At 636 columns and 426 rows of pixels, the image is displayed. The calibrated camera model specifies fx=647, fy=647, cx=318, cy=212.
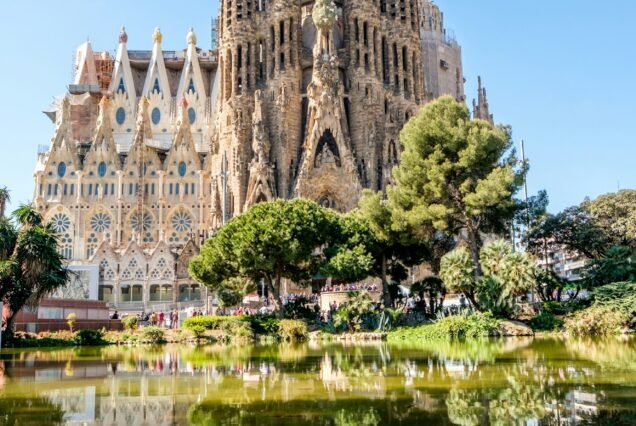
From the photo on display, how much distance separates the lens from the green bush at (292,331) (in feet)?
111

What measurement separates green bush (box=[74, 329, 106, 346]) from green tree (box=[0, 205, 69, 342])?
2647 mm

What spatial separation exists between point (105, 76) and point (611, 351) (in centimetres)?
7334

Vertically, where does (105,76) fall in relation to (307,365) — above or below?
above

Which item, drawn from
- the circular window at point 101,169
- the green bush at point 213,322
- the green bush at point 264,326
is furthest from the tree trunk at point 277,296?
the circular window at point 101,169

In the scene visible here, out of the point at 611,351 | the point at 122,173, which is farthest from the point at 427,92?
the point at 611,351

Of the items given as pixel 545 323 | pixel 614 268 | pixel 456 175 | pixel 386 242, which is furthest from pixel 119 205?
pixel 614 268

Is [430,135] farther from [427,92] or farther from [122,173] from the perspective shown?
[122,173]

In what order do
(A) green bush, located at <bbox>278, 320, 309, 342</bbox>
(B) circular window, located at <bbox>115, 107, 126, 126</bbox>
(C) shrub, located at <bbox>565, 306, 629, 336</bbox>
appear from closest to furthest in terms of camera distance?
(C) shrub, located at <bbox>565, 306, 629, 336</bbox> < (A) green bush, located at <bbox>278, 320, 309, 342</bbox> < (B) circular window, located at <bbox>115, 107, 126, 126</bbox>

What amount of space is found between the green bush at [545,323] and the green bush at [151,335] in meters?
18.7

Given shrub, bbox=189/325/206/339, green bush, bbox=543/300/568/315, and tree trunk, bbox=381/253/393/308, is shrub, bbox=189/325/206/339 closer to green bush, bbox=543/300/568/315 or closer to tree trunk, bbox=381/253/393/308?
tree trunk, bbox=381/253/393/308

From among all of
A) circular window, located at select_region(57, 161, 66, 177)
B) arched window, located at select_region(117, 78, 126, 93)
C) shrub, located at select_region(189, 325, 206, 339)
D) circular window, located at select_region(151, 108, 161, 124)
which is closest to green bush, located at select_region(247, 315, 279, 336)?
shrub, located at select_region(189, 325, 206, 339)

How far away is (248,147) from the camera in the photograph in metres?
60.5

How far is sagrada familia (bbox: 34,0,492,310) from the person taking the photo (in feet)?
192

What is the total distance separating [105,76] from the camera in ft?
263
